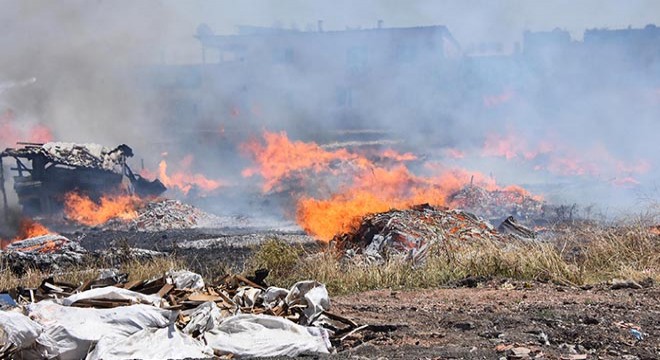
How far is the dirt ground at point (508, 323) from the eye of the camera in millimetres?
4853

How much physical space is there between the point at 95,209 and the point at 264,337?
765 inches

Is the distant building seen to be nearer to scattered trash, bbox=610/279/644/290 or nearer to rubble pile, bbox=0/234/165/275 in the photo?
rubble pile, bbox=0/234/165/275

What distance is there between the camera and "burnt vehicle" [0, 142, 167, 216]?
73.4 ft

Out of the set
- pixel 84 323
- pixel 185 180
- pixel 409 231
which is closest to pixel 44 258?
pixel 409 231

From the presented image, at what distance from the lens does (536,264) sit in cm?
857

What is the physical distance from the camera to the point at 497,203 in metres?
20.0

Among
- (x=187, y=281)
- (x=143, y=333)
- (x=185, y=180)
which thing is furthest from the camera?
(x=185, y=180)

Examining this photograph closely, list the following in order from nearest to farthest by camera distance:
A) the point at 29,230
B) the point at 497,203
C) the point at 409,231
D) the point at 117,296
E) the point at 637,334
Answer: the point at 637,334
the point at 117,296
the point at 409,231
the point at 497,203
the point at 29,230

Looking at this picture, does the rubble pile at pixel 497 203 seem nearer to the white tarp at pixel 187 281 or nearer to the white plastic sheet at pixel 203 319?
the white tarp at pixel 187 281

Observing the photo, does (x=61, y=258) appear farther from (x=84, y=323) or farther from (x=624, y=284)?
(x=624, y=284)

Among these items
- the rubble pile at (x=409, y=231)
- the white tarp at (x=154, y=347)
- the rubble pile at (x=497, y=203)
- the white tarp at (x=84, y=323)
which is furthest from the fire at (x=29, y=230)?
the white tarp at (x=154, y=347)

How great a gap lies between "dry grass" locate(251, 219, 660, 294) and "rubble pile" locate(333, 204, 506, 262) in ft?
2.70

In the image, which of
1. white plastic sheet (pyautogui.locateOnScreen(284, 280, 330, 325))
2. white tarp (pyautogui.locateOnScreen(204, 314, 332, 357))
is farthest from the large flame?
white tarp (pyautogui.locateOnScreen(204, 314, 332, 357))

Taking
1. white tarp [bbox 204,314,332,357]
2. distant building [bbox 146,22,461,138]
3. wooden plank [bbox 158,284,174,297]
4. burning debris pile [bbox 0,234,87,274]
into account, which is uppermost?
distant building [bbox 146,22,461,138]
